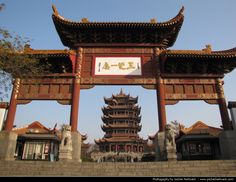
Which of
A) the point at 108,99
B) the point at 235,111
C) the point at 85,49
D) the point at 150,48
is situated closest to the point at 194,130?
the point at 235,111

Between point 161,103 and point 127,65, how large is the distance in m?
3.12

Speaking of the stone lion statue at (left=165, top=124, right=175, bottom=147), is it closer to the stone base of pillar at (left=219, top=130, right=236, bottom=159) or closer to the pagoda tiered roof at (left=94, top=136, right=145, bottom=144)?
the stone base of pillar at (left=219, top=130, right=236, bottom=159)

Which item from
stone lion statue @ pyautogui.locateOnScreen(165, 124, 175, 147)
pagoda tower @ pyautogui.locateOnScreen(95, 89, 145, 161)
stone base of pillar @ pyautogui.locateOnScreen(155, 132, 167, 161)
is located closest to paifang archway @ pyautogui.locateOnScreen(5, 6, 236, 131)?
stone base of pillar @ pyautogui.locateOnScreen(155, 132, 167, 161)

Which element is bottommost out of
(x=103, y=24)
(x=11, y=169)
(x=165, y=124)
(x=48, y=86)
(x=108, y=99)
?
(x=11, y=169)

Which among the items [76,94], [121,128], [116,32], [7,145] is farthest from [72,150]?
[121,128]

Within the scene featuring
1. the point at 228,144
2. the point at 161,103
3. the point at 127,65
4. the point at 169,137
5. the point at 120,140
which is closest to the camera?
the point at 169,137

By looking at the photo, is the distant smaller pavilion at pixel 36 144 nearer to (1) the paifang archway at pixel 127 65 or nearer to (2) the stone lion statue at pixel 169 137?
(1) the paifang archway at pixel 127 65

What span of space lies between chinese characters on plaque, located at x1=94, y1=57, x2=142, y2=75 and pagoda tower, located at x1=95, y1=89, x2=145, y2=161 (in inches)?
796

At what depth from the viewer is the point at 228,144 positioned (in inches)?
416

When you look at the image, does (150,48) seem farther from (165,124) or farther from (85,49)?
(165,124)

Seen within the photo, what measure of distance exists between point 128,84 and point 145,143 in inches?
1020

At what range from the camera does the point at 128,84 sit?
11953 mm

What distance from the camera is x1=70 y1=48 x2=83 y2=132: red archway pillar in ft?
36.1

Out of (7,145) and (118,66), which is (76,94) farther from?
(7,145)
